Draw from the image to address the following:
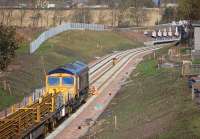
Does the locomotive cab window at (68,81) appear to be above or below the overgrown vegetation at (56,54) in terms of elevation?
above

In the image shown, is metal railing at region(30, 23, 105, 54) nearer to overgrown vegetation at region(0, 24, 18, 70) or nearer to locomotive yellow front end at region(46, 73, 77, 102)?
overgrown vegetation at region(0, 24, 18, 70)

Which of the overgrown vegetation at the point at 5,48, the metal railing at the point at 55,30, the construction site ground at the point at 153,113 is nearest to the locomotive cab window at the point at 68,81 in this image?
the construction site ground at the point at 153,113

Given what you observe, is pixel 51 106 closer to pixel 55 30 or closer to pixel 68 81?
pixel 68 81

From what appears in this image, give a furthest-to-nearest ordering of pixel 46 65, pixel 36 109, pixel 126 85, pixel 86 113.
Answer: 1. pixel 46 65
2. pixel 126 85
3. pixel 86 113
4. pixel 36 109

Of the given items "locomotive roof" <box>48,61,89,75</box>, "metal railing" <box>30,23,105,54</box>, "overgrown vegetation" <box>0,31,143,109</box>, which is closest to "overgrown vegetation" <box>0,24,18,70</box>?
"overgrown vegetation" <box>0,31,143,109</box>

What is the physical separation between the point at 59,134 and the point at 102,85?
26.5m

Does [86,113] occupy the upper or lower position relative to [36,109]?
lower

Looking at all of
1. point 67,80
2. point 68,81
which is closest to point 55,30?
point 68,81

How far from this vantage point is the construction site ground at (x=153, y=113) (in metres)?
28.1

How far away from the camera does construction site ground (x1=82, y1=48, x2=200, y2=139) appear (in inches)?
1105

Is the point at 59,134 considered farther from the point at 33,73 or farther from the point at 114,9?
the point at 114,9

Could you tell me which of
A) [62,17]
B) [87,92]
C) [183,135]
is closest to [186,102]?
[183,135]

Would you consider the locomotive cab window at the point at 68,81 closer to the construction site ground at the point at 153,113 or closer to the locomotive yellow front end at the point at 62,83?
the locomotive yellow front end at the point at 62,83

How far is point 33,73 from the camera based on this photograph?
201 feet
